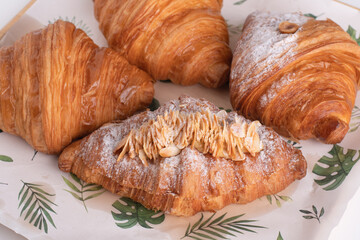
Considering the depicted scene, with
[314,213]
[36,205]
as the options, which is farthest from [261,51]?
[36,205]

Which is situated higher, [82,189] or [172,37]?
[172,37]

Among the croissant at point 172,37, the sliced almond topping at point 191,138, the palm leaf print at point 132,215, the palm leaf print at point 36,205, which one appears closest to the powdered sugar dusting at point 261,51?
the croissant at point 172,37

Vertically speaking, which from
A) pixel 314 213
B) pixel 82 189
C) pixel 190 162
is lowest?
pixel 314 213

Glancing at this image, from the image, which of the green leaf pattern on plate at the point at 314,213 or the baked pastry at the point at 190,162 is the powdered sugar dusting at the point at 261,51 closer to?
the baked pastry at the point at 190,162

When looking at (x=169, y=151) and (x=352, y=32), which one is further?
(x=352, y=32)

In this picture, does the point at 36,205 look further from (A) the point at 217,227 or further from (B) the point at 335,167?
(B) the point at 335,167

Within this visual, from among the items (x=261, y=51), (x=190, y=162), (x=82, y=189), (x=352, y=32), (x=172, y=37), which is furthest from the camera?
(x=352, y=32)

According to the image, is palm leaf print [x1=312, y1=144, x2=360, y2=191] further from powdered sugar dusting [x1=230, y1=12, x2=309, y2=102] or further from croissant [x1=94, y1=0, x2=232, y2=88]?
croissant [x1=94, y1=0, x2=232, y2=88]
